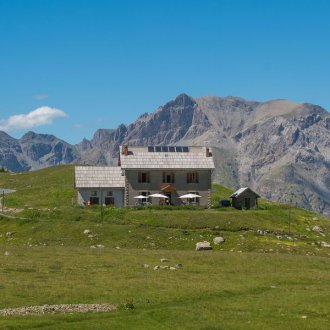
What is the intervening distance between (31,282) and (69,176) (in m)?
108

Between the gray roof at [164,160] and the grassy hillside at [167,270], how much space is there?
490 inches

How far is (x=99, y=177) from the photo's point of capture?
343 ft

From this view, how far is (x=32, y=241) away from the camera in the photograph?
73375 mm

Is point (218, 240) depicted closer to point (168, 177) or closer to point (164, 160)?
point (168, 177)

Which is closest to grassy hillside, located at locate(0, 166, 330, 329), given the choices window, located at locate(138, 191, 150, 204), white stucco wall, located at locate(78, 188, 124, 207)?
white stucco wall, located at locate(78, 188, 124, 207)

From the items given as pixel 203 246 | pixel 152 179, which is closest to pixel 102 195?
pixel 152 179

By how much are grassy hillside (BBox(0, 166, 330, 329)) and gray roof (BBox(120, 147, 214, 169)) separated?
490 inches

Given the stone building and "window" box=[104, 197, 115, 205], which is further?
"window" box=[104, 197, 115, 205]

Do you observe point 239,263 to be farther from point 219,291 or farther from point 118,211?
point 118,211

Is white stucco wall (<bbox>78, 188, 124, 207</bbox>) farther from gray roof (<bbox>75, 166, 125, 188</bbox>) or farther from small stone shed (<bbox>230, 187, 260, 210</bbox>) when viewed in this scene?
small stone shed (<bbox>230, 187, 260, 210</bbox>)

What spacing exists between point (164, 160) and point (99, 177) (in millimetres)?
11831

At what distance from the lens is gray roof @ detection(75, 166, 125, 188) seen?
10231 cm

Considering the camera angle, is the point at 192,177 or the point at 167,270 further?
the point at 192,177

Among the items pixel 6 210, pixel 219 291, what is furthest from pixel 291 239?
pixel 6 210
